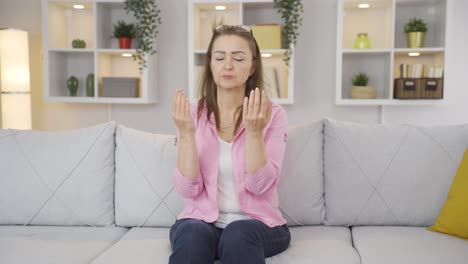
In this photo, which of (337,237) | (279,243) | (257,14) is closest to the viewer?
(279,243)

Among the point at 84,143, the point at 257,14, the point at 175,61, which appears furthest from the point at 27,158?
the point at 257,14

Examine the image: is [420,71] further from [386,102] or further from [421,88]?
[386,102]

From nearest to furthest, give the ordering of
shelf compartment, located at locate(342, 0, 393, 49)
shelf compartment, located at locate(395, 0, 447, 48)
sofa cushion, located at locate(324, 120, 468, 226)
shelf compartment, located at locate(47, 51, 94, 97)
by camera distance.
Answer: sofa cushion, located at locate(324, 120, 468, 226) → shelf compartment, located at locate(395, 0, 447, 48) → shelf compartment, located at locate(342, 0, 393, 49) → shelf compartment, located at locate(47, 51, 94, 97)

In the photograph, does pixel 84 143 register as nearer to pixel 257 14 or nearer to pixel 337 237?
pixel 337 237

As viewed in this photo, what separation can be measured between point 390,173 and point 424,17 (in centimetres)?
174

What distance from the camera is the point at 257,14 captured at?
3.54m

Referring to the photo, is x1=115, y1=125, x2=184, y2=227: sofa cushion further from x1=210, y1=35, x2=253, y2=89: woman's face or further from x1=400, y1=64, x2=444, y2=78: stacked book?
x1=400, y1=64, x2=444, y2=78: stacked book

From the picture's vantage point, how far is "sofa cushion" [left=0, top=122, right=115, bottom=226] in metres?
Result: 2.13

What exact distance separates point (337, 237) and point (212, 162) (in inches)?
23.5

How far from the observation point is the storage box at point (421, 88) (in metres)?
3.18

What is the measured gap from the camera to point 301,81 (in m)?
3.60

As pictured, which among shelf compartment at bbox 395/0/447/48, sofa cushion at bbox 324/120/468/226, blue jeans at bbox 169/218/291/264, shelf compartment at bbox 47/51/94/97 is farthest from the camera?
shelf compartment at bbox 47/51/94/97

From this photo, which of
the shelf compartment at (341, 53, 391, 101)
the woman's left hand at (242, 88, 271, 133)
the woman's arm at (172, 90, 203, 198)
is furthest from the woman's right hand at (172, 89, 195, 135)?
the shelf compartment at (341, 53, 391, 101)

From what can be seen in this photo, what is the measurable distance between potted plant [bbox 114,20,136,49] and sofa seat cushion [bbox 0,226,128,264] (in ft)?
5.74
